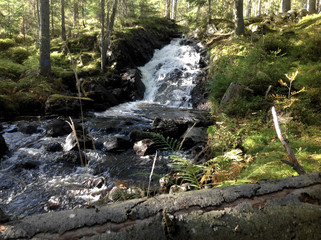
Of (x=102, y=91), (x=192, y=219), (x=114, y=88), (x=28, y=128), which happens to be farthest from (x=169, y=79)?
(x=192, y=219)

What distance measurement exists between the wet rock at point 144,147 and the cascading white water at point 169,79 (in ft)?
13.8

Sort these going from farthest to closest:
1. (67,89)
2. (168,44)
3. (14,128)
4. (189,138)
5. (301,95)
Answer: (168,44) < (67,89) < (14,128) < (189,138) < (301,95)

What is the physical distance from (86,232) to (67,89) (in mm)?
11895

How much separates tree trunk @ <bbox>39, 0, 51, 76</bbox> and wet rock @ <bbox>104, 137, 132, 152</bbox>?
7.59 meters

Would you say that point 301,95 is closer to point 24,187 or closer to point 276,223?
point 276,223

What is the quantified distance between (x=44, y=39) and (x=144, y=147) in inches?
365

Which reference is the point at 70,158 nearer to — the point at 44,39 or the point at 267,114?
the point at 267,114

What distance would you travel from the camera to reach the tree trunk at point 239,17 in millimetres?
10891

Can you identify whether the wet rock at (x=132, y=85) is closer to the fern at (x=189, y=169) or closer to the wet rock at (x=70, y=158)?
the wet rock at (x=70, y=158)

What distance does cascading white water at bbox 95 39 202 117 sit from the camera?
1224cm

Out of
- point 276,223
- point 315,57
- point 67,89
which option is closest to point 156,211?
point 276,223

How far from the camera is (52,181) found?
15.6ft

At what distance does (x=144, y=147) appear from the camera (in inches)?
246

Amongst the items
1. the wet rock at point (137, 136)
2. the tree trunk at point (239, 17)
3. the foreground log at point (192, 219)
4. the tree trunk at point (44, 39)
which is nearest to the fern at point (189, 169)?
the foreground log at point (192, 219)
